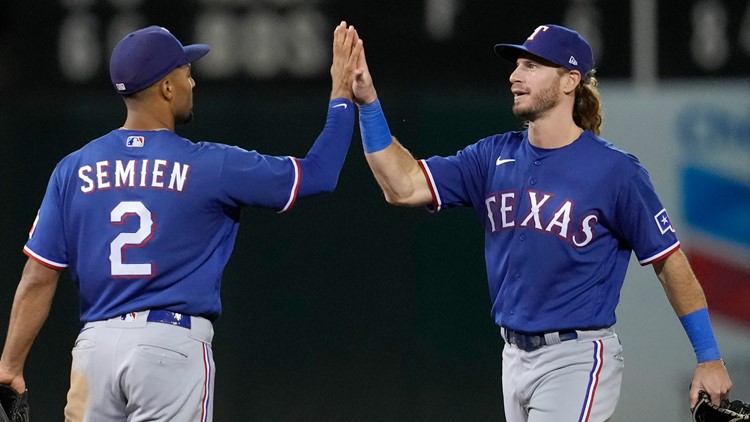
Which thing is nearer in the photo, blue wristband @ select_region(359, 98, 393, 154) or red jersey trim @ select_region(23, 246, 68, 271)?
red jersey trim @ select_region(23, 246, 68, 271)

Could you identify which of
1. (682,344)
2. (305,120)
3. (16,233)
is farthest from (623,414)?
(16,233)

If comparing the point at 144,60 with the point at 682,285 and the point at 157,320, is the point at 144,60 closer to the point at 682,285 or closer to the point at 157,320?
the point at 157,320

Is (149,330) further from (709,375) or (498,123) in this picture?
(498,123)

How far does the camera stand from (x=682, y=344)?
5.89 metres

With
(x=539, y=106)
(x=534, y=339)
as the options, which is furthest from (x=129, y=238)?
(x=539, y=106)

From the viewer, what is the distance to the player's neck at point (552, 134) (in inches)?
145

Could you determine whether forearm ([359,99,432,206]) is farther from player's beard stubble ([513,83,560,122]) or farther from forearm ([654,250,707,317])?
forearm ([654,250,707,317])

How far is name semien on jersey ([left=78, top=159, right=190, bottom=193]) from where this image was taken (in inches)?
126

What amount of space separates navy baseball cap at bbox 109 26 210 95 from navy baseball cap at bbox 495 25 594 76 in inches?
41.6

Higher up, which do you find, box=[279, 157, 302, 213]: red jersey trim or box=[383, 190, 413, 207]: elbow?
box=[279, 157, 302, 213]: red jersey trim

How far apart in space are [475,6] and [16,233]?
253 centimetres

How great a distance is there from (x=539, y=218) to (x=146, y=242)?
3.80 feet

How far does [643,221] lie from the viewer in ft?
11.5

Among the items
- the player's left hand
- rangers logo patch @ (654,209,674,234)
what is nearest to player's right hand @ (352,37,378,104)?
rangers logo patch @ (654,209,674,234)
